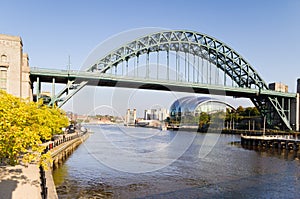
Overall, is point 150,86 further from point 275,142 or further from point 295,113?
point 295,113

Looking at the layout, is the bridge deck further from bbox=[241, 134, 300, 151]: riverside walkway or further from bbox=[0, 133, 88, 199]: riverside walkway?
bbox=[0, 133, 88, 199]: riverside walkway

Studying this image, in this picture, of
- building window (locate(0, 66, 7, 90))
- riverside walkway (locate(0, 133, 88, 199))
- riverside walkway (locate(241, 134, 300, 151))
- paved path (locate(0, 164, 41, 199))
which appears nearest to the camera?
riverside walkway (locate(0, 133, 88, 199))

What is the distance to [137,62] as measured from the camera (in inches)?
2408

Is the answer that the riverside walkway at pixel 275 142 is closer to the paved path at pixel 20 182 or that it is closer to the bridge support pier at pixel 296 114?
the bridge support pier at pixel 296 114

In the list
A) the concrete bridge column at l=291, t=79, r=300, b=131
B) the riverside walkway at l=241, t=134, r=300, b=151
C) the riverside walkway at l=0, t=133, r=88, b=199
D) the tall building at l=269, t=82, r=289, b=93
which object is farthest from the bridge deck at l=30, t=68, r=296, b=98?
the riverside walkway at l=0, t=133, r=88, b=199

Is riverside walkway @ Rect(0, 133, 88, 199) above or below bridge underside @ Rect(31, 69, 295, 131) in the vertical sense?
below

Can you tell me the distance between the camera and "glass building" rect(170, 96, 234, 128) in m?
124

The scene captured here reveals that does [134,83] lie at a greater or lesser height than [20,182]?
greater

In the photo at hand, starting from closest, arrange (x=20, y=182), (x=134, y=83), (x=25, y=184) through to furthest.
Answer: (x=25, y=184)
(x=20, y=182)
(x=134, y=83)

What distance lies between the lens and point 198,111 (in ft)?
483

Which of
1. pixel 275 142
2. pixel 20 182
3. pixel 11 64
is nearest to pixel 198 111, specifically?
pixel 275 142

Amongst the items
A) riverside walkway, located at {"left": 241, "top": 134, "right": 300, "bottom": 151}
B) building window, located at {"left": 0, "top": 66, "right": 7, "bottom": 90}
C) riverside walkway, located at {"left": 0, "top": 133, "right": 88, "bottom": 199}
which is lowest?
riverside walkway, located at {"left": 241, "top": 134, "right": 300, "bottom": 151}

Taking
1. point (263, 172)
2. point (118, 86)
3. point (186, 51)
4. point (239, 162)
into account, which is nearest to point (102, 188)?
point (263, 172)

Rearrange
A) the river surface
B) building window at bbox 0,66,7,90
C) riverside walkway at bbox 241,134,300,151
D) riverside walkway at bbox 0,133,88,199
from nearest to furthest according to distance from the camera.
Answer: riverside walkway at bbox 0,133,88,199 → the river surface → building window at bbox 0,66,7,90 → riverside walkway at bbox 241,134,300,151
